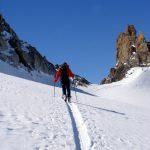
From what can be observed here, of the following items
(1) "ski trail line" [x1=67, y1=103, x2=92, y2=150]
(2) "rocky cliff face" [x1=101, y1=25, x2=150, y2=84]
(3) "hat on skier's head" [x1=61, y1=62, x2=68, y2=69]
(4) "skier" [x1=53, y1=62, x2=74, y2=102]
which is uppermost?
(2) "rocky cliff face" [x1=101, y1=25, x2=150, y2=84]

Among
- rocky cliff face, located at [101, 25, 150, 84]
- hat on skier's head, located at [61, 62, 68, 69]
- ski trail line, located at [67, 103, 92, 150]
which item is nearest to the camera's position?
ski trail line, located at [67, 103, 92, 150]

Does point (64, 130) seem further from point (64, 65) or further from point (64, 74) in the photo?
point (64, 74)

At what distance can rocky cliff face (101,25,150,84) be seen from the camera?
15475cm

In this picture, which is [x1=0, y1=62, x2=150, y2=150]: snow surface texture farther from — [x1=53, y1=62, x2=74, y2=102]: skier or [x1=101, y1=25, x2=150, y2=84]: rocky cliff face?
[x1=101, y1=25, x2=150, y2=84]: rocky cliff face

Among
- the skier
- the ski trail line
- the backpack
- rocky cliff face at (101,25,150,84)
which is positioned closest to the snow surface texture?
the ski trail line

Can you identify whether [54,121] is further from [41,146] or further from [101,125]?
[41,146]

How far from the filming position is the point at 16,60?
244 feet

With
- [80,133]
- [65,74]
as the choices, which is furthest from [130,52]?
[80,133]

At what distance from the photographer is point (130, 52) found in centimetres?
18050

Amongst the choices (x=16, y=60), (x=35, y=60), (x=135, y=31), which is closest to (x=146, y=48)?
(x=135, y=31)

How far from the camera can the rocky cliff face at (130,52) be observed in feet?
508

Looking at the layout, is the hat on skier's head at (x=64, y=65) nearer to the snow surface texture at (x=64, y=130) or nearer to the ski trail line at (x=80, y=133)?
the snow surface texture at (x=64, y=130)

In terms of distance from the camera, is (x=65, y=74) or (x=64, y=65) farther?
(x=65, y=74)

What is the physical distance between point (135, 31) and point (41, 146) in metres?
183
